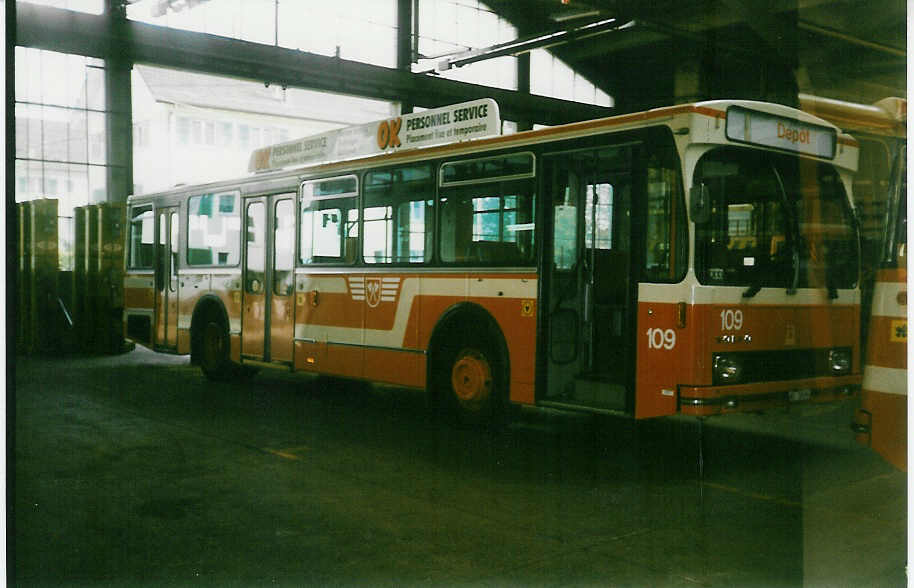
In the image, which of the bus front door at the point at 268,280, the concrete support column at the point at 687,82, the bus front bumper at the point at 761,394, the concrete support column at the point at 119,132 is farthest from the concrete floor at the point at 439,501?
the concrete support column at the point at 687,82

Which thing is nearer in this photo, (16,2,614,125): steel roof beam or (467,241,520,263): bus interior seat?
(467,241,520,263): bus interior seat

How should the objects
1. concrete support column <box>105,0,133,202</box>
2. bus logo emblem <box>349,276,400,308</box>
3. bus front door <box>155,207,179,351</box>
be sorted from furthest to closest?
concrete support column <box>105,0,133,202</box> → bus front door <box>155,207,179,351</box> → bus logo emblem <box>349,276,400,308</box>

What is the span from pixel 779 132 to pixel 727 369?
2057 millimetres

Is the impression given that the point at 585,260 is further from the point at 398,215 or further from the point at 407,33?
the point at 407,33

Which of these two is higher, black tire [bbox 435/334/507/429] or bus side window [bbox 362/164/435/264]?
bus side window [bbox 362/164/435/264]

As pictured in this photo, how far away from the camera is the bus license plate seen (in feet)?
24.6

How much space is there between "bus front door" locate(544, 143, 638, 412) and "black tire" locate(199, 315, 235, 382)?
5952 millimetres

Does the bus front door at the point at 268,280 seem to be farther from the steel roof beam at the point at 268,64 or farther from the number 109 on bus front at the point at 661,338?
the steel roof beam at the point at 268,64

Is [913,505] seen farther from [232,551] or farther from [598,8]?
[598,8]

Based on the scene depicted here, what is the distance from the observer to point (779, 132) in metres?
7.57

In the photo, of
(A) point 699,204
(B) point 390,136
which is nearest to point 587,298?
(A) point 699,204

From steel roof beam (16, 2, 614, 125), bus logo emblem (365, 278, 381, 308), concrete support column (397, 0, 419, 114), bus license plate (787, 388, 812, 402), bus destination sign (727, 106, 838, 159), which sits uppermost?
concrete support column (397, 0, 419, 114)

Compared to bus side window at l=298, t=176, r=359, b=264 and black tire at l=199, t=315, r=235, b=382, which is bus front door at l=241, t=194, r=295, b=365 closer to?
bus side window at l=298, t=176, r=359, b=264

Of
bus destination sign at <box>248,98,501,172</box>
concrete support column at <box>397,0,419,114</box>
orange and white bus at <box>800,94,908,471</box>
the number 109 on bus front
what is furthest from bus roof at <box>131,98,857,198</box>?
concrete support column at <box>397,0,419,114</box>
